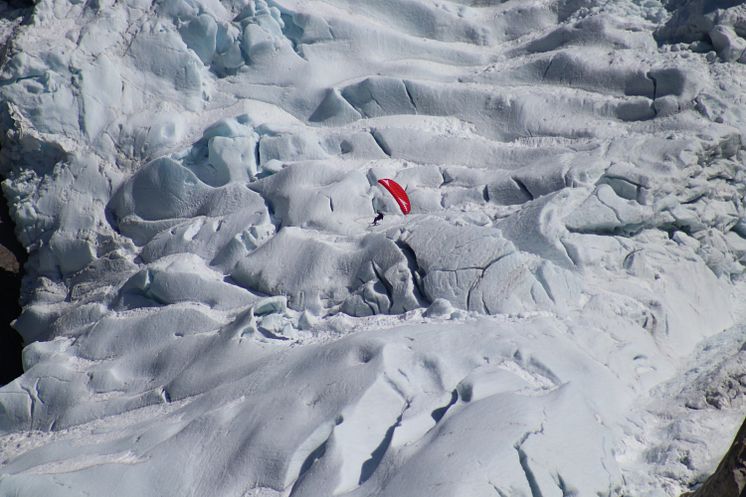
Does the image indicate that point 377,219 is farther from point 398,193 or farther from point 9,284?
point 9,284

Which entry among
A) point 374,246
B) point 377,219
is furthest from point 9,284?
point 374,246

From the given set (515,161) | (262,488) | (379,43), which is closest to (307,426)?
(262,488)

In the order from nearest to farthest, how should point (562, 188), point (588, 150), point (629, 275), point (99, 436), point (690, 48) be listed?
point (99, 436) < point (629, 275) < point (562, 188) < point (588, 150) < point (690, 48)

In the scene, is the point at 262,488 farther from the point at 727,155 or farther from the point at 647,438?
the point at 727,155

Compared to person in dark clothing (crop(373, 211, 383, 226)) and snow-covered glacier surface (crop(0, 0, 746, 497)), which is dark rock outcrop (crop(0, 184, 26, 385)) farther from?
person in dark clothing (crop(373, 211, 383, 226))

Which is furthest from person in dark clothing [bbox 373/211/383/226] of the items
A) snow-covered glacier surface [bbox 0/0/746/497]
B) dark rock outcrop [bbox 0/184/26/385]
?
dark rock outcrop [bbox 0/184/26/385]

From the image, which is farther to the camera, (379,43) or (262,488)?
(379,43)

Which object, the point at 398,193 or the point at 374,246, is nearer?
the point at 374,246
